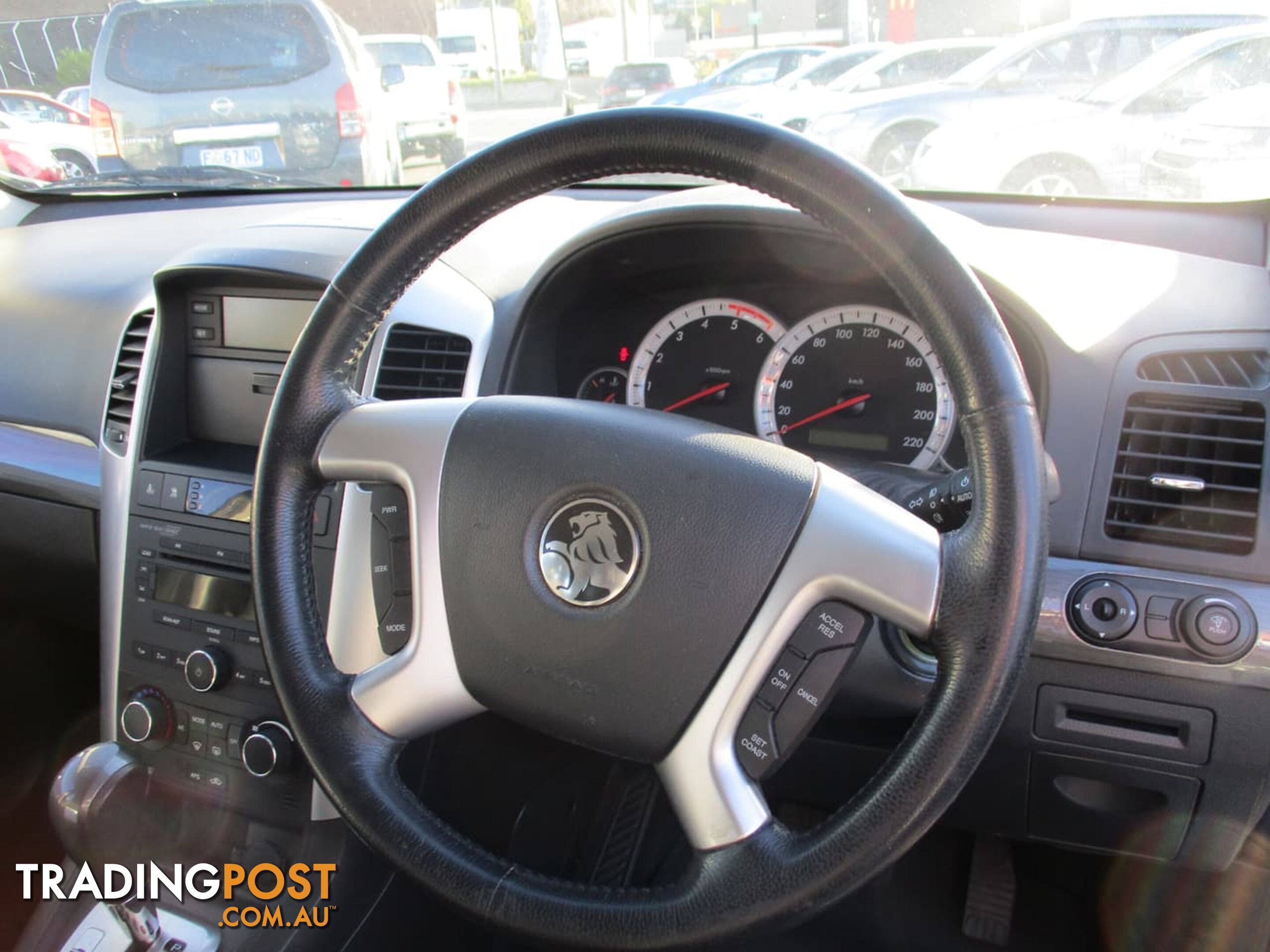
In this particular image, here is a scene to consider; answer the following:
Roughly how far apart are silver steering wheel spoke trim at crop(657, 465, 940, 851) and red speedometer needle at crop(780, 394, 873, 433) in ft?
2.09

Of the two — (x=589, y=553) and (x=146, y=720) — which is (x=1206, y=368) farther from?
(x=146, y=720)

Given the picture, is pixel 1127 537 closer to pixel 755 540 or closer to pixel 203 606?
pixel 755 540

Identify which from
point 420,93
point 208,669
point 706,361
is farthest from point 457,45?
point 208,669

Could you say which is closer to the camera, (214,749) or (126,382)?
(214,749)

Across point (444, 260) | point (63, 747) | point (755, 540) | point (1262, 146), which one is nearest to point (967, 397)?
point (755, 540)

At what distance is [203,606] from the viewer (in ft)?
5.48

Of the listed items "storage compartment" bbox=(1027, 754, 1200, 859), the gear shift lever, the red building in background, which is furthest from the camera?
the red building in background

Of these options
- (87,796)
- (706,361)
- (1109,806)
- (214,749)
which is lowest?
(1109,806)

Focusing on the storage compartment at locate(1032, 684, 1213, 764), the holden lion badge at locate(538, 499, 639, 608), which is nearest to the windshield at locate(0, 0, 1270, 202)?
the holden lion badge at locate(538, 499, 639, 608)

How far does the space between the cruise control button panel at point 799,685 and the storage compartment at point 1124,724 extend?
0.62 meters

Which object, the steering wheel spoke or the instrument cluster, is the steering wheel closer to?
the steering wheel spoke

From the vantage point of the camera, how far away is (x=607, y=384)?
6.10ft

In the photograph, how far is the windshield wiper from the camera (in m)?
2.59

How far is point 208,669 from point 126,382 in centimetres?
53
